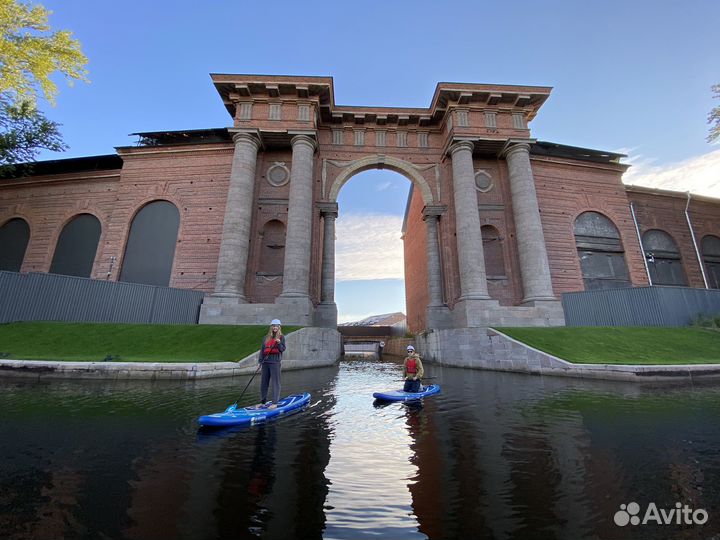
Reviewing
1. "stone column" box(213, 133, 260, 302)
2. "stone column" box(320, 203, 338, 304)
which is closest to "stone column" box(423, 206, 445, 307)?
"stone column" box(320, 203, 338, 304)

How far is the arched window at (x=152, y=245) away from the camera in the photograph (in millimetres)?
22109

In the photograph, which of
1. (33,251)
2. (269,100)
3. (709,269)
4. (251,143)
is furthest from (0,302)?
(709,269)

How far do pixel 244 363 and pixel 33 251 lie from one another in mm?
25005

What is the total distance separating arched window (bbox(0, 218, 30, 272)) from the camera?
2553cm

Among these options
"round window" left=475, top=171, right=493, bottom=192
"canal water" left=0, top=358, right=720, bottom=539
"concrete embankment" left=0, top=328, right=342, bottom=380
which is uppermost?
"round window" left=475, top=171, right=493, bottom=192

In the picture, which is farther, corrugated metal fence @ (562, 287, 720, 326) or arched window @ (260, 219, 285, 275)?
arched window @ (260, 219, 285, 275)

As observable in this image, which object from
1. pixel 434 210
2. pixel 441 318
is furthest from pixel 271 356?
pixel 434 210

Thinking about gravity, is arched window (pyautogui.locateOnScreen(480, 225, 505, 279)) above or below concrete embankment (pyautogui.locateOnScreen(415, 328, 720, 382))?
above

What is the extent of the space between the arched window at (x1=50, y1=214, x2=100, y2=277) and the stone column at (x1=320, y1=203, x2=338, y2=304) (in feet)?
55.6

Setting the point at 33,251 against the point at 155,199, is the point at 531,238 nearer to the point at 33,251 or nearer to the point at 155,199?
the point at 155,199

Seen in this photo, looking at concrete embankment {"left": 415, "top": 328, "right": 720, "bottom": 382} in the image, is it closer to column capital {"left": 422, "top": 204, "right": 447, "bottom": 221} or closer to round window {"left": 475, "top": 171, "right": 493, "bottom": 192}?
column capital {"left": 422, "top": 204, "right": 447, "bottom": 221}

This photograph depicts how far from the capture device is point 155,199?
23.7m

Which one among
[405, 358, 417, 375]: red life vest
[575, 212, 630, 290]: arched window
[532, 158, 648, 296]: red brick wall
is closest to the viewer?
[405, 358, 417, 375]: red life vest

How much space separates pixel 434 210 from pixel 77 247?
26.7 meters
